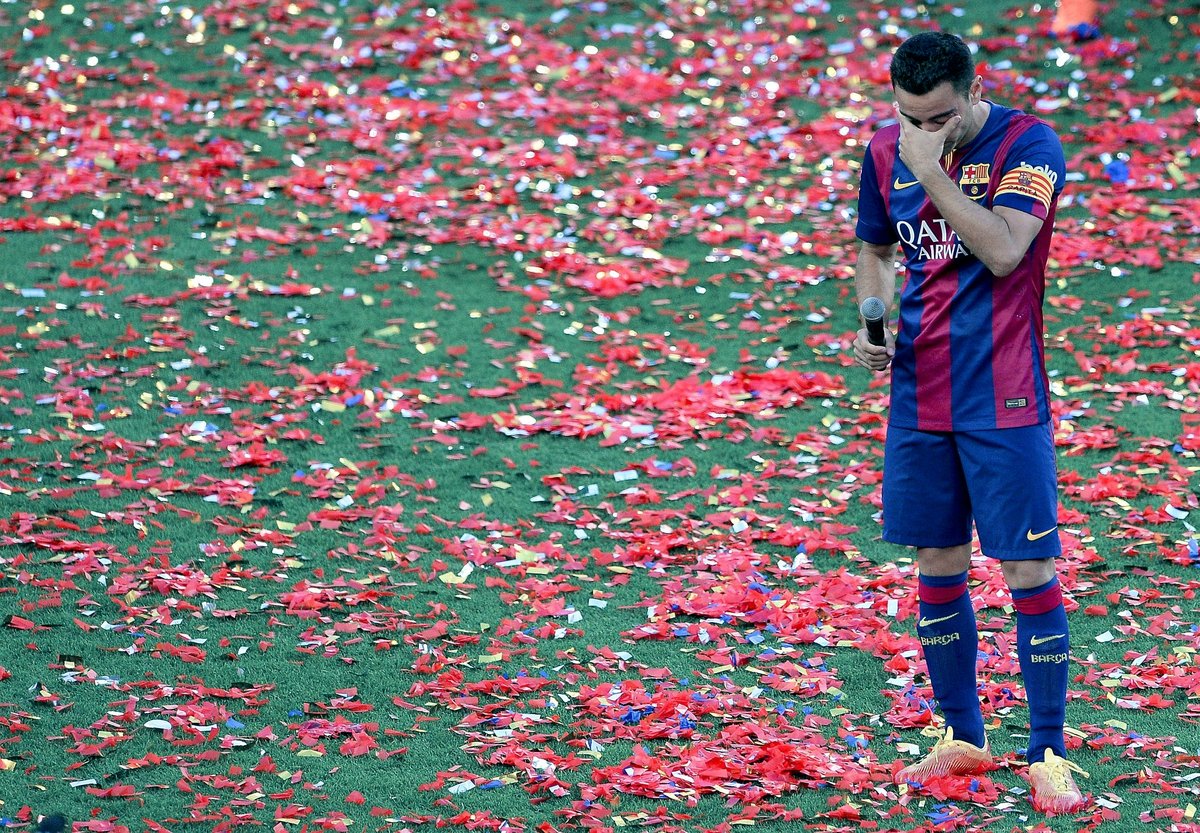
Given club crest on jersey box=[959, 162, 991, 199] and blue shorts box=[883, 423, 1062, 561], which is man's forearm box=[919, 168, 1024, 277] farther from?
blue shorts box=[883, 423, 1062, 561]

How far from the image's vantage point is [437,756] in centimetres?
397

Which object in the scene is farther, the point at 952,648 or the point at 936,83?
the point at 952,648

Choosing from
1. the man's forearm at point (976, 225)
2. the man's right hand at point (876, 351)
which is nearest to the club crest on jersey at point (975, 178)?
the man's forearm at point (976, 225)

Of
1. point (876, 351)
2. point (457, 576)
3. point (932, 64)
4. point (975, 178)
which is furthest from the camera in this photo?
point (457, 576)

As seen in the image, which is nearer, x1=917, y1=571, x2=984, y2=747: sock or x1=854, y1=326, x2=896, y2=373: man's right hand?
x1=854, y1=326, x2=896, y2=373: man's right hand

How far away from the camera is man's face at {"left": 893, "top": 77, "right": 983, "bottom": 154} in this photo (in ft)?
11.1

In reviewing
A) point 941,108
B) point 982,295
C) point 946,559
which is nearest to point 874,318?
point 982,295

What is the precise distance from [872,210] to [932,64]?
0.54 meters

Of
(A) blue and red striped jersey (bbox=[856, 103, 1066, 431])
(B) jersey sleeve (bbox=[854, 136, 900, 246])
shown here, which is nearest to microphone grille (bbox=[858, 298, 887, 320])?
(A) blue and red striped jersey (bbox=[856, 103, 1066, 431])

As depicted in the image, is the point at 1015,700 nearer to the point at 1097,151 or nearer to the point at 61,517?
the point at 61,517

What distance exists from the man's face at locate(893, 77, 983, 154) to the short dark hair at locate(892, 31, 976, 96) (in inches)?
0.6

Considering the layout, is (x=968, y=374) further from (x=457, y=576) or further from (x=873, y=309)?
(x=457, y=576)

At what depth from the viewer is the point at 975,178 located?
139 inches

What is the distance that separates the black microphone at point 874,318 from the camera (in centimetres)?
360
